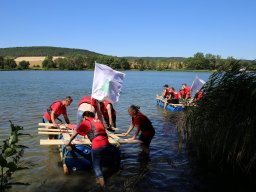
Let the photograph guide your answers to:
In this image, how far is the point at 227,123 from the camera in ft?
26.0

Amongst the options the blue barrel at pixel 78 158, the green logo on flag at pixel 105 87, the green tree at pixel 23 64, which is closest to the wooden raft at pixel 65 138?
the blue barrel at pixel 78 158

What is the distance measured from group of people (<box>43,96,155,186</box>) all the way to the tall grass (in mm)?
1364

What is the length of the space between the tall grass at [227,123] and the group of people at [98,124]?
1.36 m

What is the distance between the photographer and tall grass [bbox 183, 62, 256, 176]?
740cm

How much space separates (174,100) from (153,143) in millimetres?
10898

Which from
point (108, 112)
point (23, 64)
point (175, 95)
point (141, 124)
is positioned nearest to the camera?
point (141, 124)

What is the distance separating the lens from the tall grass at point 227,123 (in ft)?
24.3

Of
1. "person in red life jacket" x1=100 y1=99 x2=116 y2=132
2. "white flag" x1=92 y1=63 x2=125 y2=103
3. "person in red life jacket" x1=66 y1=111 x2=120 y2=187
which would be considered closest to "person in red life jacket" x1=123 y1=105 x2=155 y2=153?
"white flag" x1=92 y1=63 x2=125 y2=103

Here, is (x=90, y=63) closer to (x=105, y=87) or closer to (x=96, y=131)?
(x=105, y=87)

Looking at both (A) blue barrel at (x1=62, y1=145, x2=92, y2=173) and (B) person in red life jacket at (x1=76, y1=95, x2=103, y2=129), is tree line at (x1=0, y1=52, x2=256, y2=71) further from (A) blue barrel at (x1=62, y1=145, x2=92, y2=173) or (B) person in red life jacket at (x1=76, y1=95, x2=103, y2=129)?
(A) blue barrel at (x1=62, y1=145, x2=92, y2=173)

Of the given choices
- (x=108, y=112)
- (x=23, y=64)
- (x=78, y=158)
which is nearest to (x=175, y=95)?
(x=108, y=112)

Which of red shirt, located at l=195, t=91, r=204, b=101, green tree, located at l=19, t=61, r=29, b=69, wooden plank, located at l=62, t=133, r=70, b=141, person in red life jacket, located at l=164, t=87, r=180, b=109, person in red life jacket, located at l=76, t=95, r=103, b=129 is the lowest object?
green tree, located at l=19, t=61, r=29, b=69

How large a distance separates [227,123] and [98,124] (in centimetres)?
318

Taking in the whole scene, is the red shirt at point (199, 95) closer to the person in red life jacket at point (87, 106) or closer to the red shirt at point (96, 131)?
the person in red life jacket at point (87, 106)
